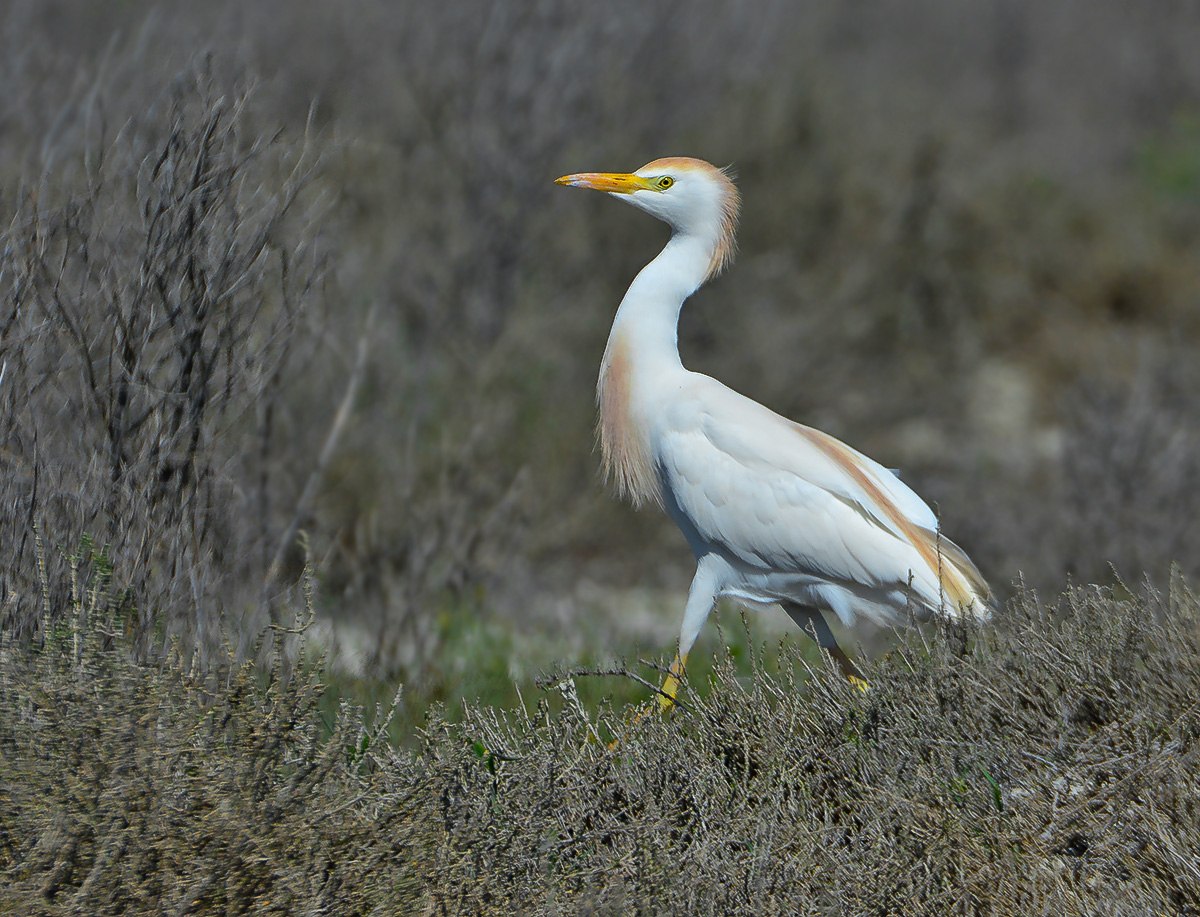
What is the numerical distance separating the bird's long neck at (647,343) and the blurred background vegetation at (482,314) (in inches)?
31.5

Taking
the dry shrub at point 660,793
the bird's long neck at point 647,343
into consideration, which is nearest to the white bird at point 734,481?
the bird's long neck at point 647,343

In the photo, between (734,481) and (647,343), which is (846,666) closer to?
(734,481)

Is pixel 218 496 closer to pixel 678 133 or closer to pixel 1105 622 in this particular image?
pixel 1105 622

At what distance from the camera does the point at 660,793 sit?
3688mm

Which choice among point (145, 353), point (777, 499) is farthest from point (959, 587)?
point (145, 353)

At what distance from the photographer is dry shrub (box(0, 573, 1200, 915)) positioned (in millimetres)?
2859

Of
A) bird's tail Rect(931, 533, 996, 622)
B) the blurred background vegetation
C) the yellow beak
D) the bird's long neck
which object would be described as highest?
the yellow beak

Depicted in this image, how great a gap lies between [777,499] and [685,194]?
1001mm

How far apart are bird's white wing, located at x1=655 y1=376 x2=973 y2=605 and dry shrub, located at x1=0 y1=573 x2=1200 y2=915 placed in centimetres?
50

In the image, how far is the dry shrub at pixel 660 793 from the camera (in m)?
2.86

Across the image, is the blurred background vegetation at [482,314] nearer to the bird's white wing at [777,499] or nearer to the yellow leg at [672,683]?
the yellow leg at [672,683]

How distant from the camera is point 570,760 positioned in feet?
12.1

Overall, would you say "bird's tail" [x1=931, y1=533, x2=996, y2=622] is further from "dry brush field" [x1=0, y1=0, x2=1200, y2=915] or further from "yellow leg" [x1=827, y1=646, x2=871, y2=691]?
"yellow leg" [x1=827, y1=646, x2=871, y2=691]

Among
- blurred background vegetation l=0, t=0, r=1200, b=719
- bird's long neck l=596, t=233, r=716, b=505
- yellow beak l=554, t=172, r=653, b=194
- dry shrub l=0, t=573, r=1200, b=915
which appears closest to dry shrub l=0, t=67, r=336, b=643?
blurred background vegetation l=0, t=0, r=1200, b=719
